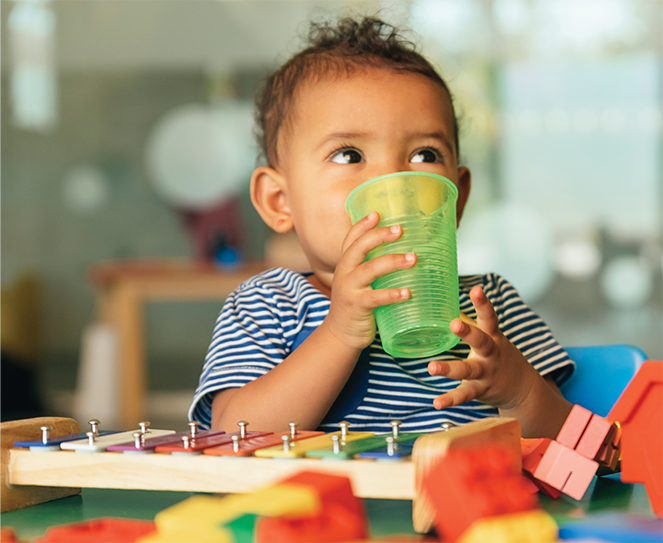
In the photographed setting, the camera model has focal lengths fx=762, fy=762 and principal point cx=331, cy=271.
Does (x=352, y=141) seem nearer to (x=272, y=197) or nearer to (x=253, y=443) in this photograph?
(x=272, y=197)

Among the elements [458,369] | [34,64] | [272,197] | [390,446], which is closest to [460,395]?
[458,369]

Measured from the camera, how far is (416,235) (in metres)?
0.77

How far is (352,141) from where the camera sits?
1087mm

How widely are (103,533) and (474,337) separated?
46 cm

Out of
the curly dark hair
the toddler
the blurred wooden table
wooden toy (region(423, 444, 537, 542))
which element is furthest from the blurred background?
wooden toy (region(423, 444, 537, 542))

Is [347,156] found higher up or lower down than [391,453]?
higher up

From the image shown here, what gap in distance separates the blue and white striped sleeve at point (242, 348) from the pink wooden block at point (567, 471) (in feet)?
1.57

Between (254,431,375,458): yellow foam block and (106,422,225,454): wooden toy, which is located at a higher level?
(254,431,375,458): yellow foam block

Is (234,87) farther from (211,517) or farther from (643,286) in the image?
(211,517)

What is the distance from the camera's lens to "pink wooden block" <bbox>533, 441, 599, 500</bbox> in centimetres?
61

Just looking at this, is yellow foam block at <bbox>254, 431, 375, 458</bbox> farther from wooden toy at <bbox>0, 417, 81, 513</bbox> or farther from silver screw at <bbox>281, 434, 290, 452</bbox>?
wooden toy at <bbox>0, 417, 81, 513</bbox>

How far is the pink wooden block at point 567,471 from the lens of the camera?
1.99 ft

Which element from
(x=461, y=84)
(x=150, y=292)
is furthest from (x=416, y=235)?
(x=461, y=84)

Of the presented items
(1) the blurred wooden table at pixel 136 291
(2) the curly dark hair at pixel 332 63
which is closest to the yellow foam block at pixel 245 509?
(2) the curly dark hair at pixel 332 63
